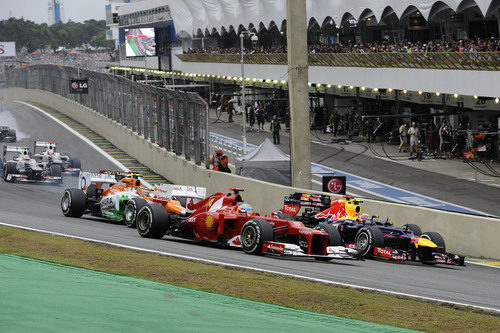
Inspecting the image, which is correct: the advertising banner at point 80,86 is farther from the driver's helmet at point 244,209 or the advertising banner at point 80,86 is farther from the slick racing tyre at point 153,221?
the driver's helmet at point 244,209

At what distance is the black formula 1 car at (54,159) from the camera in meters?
34.1

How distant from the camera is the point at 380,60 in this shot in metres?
46.3

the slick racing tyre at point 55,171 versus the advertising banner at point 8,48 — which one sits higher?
the advertising banner at point 8,48

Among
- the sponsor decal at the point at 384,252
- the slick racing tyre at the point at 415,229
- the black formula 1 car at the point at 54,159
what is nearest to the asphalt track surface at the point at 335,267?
the sponsor decal at the point at 384,252

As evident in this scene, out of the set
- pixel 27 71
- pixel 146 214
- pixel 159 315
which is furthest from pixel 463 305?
pixel 27 71

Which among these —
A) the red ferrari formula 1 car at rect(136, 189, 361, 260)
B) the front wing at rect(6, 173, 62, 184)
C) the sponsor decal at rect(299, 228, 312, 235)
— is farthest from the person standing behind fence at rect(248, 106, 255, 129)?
the sponsor decal at rect(299, 228, 312, 235)

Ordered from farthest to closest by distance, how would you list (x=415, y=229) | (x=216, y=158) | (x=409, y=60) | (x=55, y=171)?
(x=409, y=60), (x=55, y=171), (x=216, y=158), (x=415, y=229)

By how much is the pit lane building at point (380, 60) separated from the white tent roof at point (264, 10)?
0.25 feet

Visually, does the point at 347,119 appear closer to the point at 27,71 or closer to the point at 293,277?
the point at 293,277

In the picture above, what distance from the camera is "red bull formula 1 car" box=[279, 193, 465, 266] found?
1647 centimetres

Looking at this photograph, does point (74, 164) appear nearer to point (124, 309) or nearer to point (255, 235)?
point (255, 235)

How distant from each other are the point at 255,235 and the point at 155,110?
23.0 meters

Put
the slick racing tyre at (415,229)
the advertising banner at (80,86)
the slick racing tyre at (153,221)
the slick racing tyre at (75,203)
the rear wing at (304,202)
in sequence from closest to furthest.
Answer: the slick racing tyre at (153,221), the slick racing tyre at (415,229), the rear wing at (304,202), the slick racing tyre at (75,203), the advertising banner at (80,86)

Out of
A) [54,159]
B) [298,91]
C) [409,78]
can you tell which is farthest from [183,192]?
[409,78]
